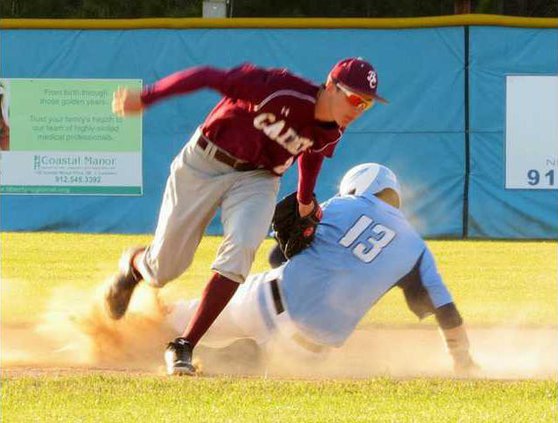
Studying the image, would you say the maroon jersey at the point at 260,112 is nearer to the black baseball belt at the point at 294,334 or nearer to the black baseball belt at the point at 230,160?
the black baseball belt at the point at 230,160

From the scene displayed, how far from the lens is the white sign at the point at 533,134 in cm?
1565

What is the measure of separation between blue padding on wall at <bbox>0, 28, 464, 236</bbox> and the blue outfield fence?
0.04ft

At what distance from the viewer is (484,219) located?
52.1 ft

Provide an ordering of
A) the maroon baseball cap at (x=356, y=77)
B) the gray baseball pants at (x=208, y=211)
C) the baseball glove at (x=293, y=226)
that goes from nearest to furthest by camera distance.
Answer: the maroon baseball cap at (x=356, y=77) → the gray baseball pants at (x=208, y=211) → the baseball glove at (x=293, y=226)

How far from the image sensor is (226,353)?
6879 millimetres

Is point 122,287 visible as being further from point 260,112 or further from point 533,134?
point 533,134

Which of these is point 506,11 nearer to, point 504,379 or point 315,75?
point 315,75

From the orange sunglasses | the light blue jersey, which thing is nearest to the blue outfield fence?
the light blue jersey

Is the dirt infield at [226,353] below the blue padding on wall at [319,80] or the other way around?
the other way around

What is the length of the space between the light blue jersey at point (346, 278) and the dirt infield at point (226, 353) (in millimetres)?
228

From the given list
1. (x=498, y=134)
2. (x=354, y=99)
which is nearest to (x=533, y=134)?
(x=498, y=134)

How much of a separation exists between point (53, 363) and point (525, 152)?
32.9 feet

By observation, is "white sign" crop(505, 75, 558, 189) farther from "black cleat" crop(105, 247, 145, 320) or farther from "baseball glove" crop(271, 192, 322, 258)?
"black cleat" crop(105, 247, 145, 320)

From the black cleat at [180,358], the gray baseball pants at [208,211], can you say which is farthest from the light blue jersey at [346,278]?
the black cleat at [180,358]
